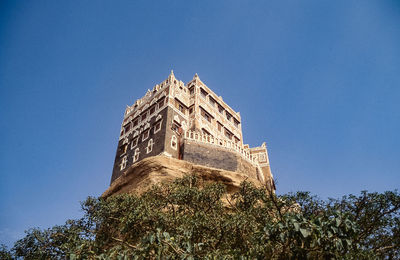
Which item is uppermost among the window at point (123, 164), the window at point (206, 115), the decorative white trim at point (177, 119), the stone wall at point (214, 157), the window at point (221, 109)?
the window at point (221, 109)

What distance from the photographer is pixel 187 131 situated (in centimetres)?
3072

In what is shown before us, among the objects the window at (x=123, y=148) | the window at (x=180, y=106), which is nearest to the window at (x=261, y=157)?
the window at (x=180, y=106)

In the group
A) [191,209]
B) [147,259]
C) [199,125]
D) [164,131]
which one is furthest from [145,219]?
[199,125]

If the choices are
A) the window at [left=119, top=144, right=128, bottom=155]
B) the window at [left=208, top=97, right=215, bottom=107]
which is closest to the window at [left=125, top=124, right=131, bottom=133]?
the window at [left=119, top=144, right=128, bottom=155]

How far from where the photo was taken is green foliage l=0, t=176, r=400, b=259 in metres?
8.80

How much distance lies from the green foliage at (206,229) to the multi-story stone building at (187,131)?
11.6m

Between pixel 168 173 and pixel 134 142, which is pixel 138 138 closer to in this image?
pixel 134 142

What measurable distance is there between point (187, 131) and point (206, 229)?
62.2 feet

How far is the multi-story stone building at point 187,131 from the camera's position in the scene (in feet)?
93.7

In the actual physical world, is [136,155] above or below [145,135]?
below

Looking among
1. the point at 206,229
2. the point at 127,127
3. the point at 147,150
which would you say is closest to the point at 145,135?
the point at 147,150

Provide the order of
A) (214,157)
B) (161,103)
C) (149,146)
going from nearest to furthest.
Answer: (214,157), (149,146), (161,103)

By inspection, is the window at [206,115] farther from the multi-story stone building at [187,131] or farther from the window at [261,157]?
the window at [261,157]

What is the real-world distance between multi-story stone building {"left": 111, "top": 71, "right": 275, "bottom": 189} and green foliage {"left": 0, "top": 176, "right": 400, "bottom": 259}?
37.9ft
